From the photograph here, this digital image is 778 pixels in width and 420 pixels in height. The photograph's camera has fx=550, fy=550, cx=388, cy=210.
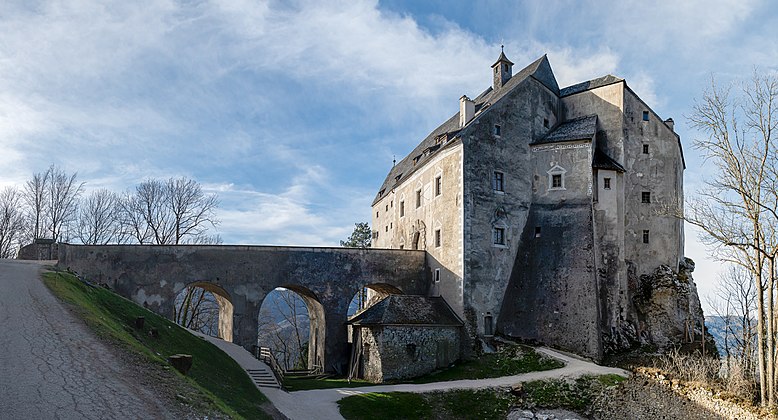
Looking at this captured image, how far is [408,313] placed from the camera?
94.0 feet

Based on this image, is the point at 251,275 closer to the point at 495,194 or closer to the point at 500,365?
the point at 500,365

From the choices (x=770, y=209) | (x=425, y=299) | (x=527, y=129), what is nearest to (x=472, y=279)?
(x=425, y=299)

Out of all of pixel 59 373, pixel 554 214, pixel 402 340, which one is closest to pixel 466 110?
pixel 554 214

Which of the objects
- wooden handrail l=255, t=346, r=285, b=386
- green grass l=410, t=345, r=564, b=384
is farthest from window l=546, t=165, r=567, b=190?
wooden handrail l=255, t=346, r=285, b=386

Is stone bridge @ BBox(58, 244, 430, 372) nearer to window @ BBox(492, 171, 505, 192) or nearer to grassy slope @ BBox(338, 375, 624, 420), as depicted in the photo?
window @ BBox(492, 171, 505, 192)

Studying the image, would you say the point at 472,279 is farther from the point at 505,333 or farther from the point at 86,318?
the point at 86,318

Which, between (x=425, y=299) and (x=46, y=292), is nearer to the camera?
(x=46, y=292)

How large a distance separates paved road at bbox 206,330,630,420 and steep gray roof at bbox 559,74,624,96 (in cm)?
1737

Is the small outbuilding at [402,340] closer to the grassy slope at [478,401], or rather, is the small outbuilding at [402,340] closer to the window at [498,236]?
the grassy slope at [478,401]

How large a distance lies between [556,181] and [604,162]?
3015 millimetres

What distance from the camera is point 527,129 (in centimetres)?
3406

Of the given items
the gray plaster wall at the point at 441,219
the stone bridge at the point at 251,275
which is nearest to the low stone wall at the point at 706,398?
the gray plaster wall at the point at 441,219

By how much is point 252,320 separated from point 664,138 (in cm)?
2742

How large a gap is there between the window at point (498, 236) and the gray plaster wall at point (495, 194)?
244mm
